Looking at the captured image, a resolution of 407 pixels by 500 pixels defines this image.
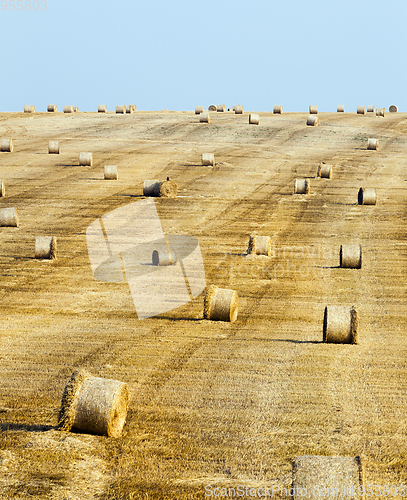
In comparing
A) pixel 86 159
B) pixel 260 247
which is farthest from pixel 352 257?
pixel 86 159

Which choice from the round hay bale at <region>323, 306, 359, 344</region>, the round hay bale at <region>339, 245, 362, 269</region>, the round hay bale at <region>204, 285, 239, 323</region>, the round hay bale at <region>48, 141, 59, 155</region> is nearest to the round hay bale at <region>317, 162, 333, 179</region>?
the round hay bale at <region>48, 141, 59, 155</region>

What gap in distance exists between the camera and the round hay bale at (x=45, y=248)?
75.8 feet

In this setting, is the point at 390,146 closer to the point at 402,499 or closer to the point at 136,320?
the point at 136,320

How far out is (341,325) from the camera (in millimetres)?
14672

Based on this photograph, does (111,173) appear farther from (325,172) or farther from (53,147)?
(325,172)

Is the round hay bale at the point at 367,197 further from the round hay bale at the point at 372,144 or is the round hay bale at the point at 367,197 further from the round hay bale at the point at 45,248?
the round hay bale at the point at 372,144

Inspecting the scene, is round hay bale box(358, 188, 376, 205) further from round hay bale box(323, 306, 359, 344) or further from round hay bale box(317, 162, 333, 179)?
round hay bale box(323, 306, 359, 344)

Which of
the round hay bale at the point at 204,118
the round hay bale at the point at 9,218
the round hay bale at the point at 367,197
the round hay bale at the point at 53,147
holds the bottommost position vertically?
the round hay bale at the point at 367,197

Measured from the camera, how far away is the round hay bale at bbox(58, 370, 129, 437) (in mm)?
9992

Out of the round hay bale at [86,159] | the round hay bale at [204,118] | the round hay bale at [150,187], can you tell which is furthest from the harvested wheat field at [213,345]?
the round hay bale at [204,118]

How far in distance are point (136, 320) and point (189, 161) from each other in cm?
2680

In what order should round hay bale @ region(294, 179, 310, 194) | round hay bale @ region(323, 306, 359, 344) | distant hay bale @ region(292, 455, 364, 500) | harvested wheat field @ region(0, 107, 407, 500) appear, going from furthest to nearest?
round hay bale @ region(294, 179, 310, 194), round hay bale @ region(323, 306, 359, 344), harvested wheat field @ region(0, 107, 407, 500), distant hay bale @ region(292, 455, 364, 500)

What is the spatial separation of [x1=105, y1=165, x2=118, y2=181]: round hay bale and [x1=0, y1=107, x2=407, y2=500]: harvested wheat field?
267mm

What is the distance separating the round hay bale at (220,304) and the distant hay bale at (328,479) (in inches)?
339
